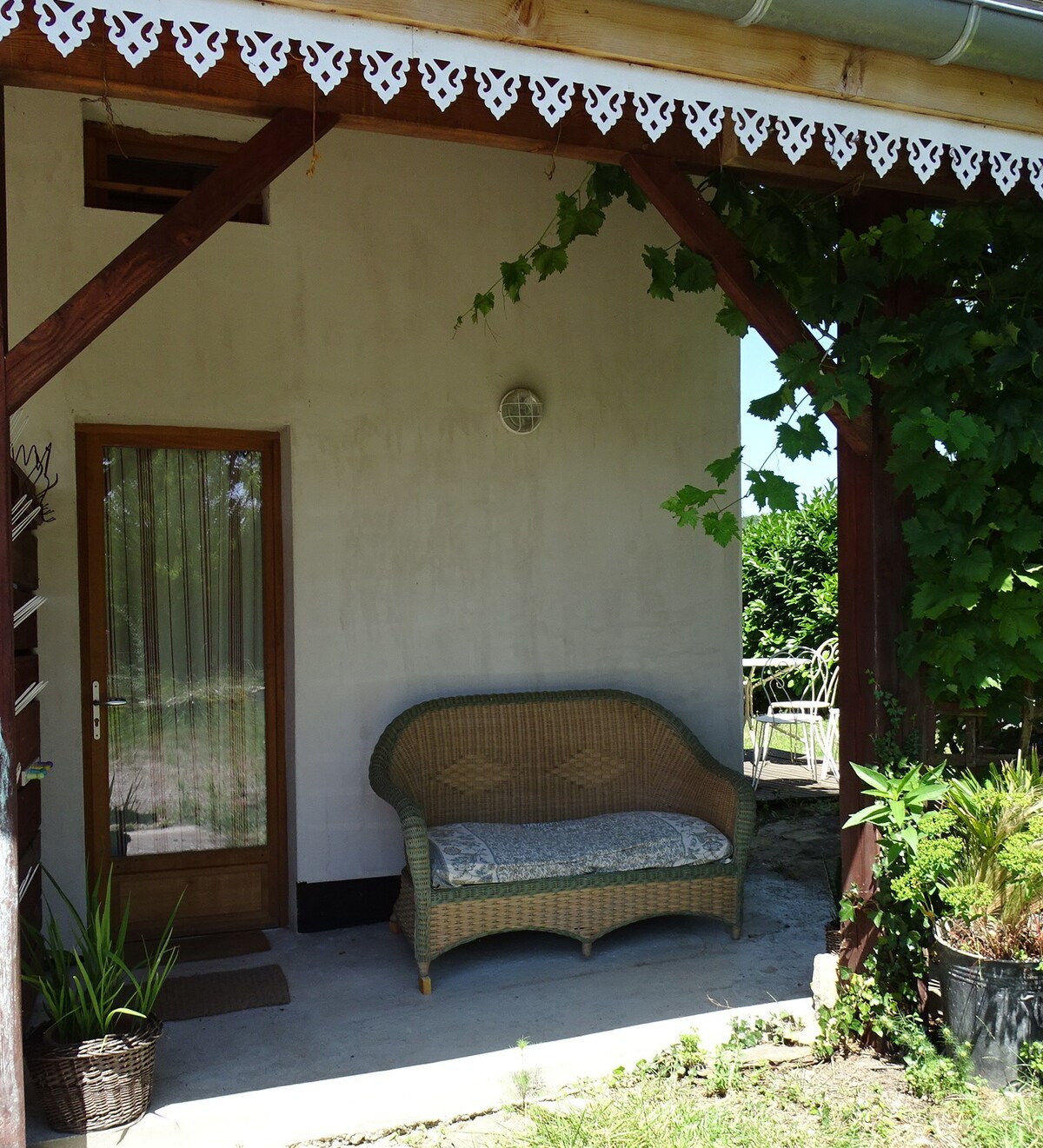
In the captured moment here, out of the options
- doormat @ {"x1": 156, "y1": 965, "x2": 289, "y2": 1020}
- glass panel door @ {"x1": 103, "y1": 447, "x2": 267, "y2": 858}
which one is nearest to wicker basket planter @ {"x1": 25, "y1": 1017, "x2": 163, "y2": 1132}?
doormat @ {"x1": 156, "y1": 965, "x2": 289, "y2": 1020}

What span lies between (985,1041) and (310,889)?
268cm

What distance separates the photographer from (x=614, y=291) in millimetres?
5188

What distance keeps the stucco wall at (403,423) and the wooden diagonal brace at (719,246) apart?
1.70 m

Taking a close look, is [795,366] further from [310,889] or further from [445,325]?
[310,889]

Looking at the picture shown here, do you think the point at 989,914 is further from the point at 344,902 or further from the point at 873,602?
the point at 344,902

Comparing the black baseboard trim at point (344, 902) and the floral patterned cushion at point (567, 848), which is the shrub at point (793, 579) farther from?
the black baseboard trim at point (344, 902)

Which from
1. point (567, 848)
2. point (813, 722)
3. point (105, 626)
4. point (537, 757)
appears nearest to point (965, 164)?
point (567, 848)

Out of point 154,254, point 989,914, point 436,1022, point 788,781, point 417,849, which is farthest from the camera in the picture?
point 788,781

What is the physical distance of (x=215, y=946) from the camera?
4.45m

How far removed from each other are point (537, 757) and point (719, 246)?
238 centimetres

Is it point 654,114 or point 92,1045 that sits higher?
point 654,114

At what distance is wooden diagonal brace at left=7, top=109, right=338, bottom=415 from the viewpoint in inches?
104

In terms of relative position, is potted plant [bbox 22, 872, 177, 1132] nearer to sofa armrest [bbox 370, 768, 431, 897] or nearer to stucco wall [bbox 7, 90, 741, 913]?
sofa armrest [bbox 370, 768, 431, 897]

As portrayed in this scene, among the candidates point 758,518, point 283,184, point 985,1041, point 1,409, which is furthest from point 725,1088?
point 758,518
